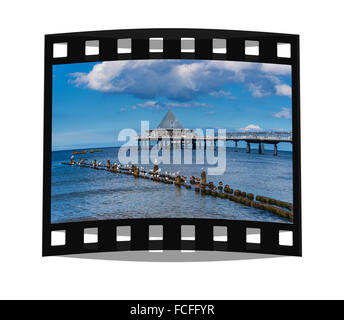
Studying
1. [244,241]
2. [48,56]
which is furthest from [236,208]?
[48,56]

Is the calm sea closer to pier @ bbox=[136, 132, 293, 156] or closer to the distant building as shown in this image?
pier @ bbox=[136, 132, 293, 156]

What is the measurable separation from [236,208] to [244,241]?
2.72 ft

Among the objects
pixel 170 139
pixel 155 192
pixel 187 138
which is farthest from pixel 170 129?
pixel 155 192

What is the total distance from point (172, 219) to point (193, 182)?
4.50 feet

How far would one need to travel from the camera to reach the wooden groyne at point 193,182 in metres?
9.52

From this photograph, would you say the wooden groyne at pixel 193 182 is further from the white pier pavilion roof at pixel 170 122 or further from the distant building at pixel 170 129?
the white pier pavilion roof at pixel 170 122

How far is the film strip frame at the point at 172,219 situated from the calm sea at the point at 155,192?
19 centimetres

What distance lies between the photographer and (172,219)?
907 centimetres

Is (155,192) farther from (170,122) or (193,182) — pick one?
(170,122)

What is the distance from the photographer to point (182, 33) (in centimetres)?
897

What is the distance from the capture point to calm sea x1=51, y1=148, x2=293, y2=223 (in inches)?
361

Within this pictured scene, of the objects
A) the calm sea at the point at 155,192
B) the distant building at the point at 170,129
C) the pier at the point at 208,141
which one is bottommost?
the calm sea at the point at 155,192

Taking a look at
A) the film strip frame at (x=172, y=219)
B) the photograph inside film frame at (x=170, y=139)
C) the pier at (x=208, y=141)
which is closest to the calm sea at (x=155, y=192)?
the photograph inside film frame at (x=170, y=139)

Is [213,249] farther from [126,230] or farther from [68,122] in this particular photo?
[68,122]
